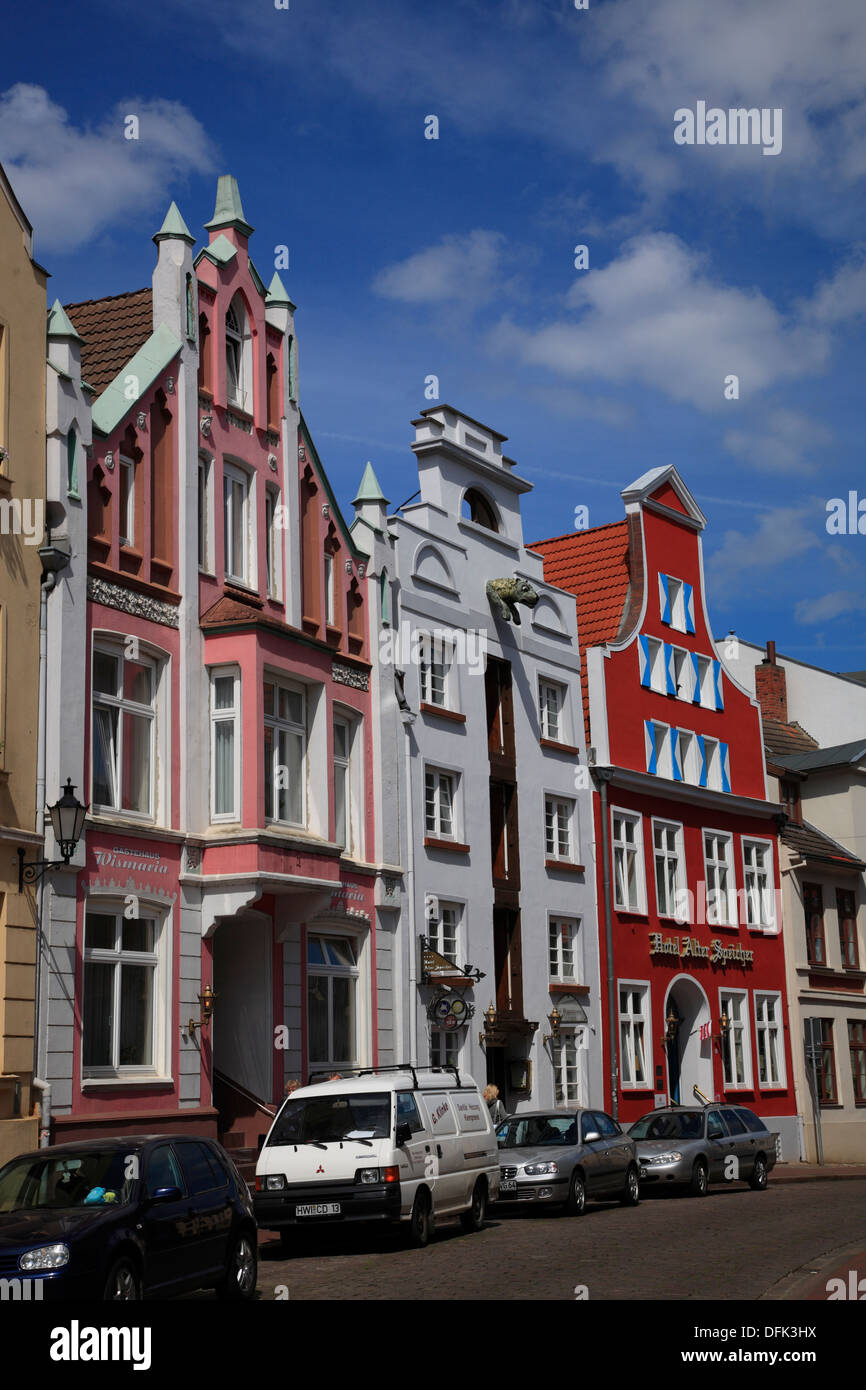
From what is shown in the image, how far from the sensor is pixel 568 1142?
2431 cm

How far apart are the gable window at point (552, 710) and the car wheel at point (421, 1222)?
17244 mm

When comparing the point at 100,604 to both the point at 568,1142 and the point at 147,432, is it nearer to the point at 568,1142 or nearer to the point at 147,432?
the point at 147,432

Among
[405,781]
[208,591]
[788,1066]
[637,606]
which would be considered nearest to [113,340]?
[208,591]

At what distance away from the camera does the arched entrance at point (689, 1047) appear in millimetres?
39406

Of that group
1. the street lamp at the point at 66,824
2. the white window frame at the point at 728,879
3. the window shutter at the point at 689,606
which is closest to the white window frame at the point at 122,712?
the street lamp at the point at 66,824

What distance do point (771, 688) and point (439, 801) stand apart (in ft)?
81.4

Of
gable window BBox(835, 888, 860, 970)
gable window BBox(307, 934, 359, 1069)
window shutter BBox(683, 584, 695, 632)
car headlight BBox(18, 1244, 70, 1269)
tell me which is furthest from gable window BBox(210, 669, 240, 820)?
gable window BBox(835, 888, 860, 970)

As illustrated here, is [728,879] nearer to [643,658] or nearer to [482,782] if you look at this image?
[643,658]

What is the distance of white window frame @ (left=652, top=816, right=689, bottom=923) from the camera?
3928cm

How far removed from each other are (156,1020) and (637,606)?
20.6 m

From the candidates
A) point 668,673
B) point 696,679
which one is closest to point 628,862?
point 668,673

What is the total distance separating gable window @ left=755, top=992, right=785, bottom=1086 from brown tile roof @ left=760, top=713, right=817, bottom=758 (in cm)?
780

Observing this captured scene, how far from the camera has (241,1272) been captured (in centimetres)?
1509

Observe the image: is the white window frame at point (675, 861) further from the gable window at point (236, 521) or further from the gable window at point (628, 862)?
the gable window at point (236, 521)
